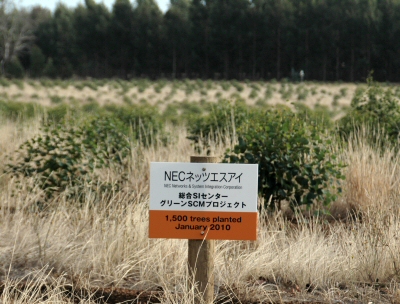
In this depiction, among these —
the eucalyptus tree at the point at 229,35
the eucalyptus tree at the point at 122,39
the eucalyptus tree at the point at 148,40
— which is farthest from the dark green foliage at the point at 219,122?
the eucalyptus tree at the point at 122,39

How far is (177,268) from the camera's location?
429 cm

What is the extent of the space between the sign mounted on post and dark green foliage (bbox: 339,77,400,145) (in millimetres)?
5151

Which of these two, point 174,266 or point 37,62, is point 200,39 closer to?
point 37,62

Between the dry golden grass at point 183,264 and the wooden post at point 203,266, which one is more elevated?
the wooden post at point 203,266

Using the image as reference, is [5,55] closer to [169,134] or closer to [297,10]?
[297,10]

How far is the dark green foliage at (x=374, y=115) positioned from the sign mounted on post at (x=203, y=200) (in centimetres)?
515

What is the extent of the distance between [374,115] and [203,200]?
732 centimetres

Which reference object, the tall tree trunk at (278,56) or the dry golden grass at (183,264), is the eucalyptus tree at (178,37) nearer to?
the tall tree trunk at (278,56)

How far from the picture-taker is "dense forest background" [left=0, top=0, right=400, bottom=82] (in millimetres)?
55781

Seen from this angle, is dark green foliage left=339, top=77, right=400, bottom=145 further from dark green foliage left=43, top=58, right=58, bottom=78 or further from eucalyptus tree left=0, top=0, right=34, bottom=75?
eucalyptus tree left=0, top=0, right=34, bottom=75

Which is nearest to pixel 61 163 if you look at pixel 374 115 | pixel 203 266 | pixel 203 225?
pixel 203 266

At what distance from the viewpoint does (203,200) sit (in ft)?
10.6

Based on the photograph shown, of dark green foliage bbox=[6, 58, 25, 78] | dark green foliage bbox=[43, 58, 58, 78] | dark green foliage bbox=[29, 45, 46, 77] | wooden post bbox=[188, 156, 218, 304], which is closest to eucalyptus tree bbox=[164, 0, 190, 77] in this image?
dark green foliage bbox=[43, 58, 58, 78]

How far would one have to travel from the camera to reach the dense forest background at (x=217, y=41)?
55.8 meters
